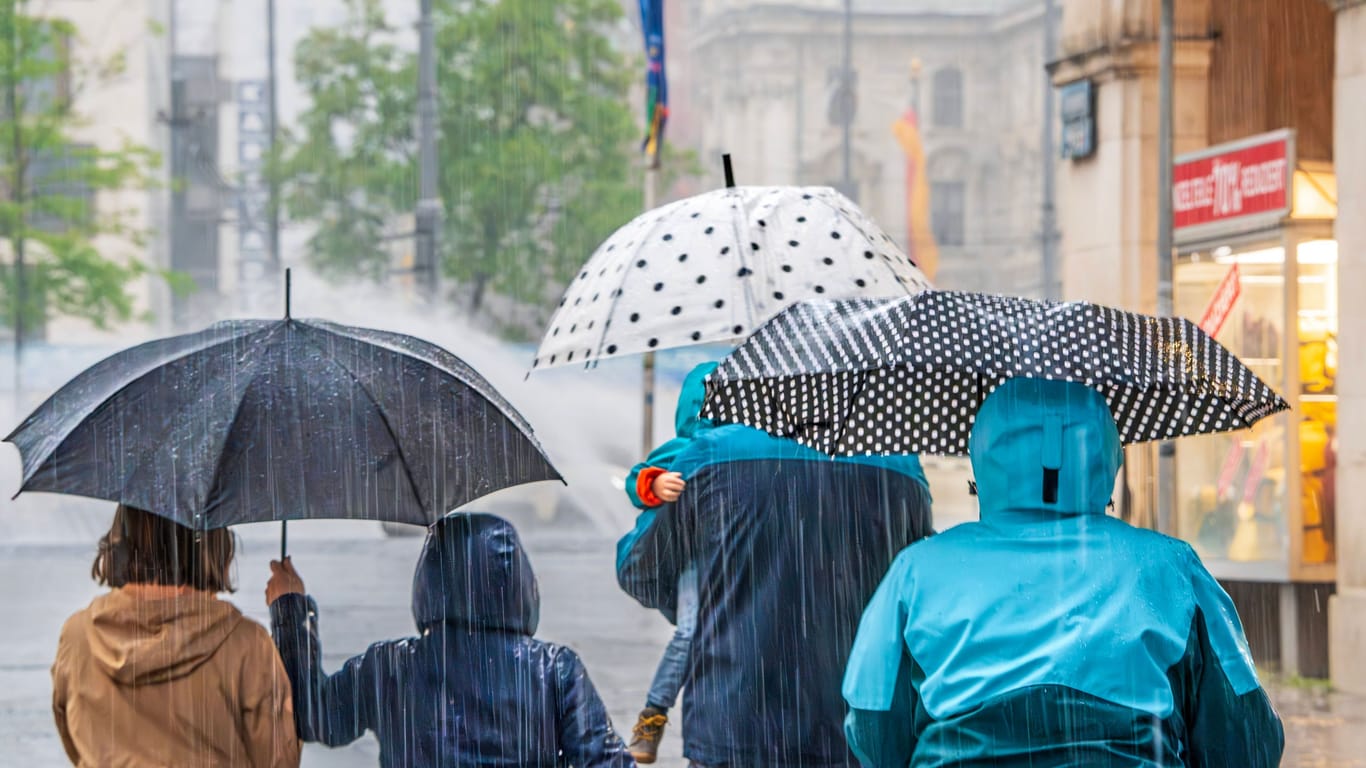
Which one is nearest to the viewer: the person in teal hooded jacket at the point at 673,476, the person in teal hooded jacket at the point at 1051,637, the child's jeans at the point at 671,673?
the person in teal hooded jacket at the point at 1051,637

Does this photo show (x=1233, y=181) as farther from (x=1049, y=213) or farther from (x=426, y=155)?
(x=1049, y=213)

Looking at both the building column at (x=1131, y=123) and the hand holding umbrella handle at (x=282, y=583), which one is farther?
the building column at (x=1131, y=123)

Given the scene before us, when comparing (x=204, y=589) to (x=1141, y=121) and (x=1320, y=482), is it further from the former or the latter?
(x=1141, y=121)

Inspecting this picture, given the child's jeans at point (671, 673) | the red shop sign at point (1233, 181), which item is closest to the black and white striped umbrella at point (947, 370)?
the child's jeans at point (671, 673)

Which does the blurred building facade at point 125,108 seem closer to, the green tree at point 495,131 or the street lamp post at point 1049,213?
the green tree at point 495,131

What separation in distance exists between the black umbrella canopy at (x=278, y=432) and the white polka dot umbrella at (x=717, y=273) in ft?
2.64

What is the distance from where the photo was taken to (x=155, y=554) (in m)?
4.12

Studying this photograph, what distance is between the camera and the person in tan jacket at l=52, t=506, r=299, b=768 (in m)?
4.06

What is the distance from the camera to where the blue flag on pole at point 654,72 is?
818 inches

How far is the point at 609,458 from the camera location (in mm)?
33656

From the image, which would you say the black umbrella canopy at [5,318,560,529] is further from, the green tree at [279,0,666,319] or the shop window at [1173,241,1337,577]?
the green tree at [279,0,666,319]

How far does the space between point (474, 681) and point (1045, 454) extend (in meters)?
Answer: 1.34

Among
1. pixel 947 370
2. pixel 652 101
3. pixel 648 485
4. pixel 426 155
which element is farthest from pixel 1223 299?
pixel 426 155

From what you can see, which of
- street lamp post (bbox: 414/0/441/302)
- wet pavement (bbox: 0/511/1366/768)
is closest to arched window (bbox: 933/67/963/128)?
street lamp post (bbox: 414/0/441/302)
